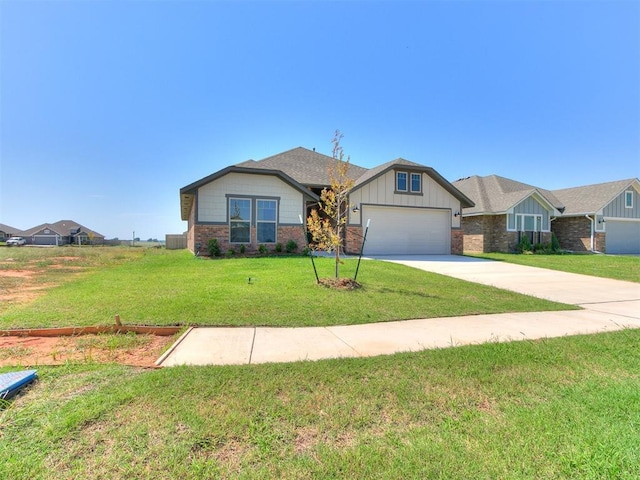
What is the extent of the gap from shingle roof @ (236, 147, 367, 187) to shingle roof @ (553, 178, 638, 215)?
55.6 feet

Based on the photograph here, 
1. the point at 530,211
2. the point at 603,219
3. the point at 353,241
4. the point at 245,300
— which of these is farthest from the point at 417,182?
the point at 603,219

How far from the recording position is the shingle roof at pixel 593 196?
72.1 feet

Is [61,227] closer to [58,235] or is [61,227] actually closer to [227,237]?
[58,235]

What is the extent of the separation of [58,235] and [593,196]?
255 feet

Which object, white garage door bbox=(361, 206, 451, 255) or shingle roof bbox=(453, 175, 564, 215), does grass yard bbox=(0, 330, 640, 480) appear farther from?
shingle roof bbox=(453, 175, 564, 215)

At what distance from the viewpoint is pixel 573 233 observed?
2305 centimetres

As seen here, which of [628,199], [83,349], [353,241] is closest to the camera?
[83,349]

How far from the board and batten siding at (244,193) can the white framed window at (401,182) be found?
6.04 m

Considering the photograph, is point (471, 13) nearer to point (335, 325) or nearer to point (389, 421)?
point (335, 325)

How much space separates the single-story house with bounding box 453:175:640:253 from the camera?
20.8m

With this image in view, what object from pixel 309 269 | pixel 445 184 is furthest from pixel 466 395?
pixel 445 184

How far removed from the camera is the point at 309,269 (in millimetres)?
10078

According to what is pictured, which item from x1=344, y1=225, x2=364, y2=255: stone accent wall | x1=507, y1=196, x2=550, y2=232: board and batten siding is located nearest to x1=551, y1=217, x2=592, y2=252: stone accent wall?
x1=507, y1=196, x2=550, y2=232: board and batten siding

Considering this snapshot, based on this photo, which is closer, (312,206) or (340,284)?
(340,284)
